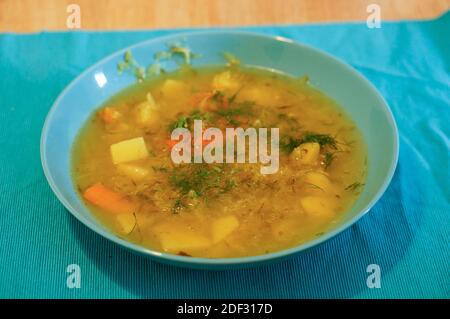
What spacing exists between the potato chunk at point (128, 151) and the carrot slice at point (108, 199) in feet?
0.66

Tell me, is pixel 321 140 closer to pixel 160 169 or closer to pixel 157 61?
pixel 160 169

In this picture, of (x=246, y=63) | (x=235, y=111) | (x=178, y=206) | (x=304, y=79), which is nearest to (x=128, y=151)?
(x=178, y=206)

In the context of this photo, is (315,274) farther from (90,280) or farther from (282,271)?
(90,280)

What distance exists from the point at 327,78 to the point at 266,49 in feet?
1.29

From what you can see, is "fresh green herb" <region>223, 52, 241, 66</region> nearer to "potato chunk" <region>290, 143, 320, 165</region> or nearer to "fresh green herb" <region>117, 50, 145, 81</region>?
"fresh green herb" <region>117, 50, 145, 81</region>

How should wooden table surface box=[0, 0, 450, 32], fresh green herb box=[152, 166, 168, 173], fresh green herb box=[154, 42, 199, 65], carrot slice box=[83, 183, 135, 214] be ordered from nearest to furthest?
1. carrot slice box=[83, 183, 135, 214]
2. fresh green herb box=[152, 166, 168, 173]
3. fresh green herb box=[154, 42, 199, 65]
4. wooden table surface box=[0, 0, 450, 32]

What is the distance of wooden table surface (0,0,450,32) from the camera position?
138 inches

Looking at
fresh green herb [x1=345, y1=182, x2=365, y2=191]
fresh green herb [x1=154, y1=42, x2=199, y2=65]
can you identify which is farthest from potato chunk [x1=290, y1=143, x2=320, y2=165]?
fresh green herb [x1=154, y1=42, x2=199, y2=65]

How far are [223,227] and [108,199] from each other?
51cm

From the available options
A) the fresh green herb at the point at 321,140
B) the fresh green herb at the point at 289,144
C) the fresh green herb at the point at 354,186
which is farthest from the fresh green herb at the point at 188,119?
the fresh green herb at the point at 354,186

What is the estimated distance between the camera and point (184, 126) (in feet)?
8.34

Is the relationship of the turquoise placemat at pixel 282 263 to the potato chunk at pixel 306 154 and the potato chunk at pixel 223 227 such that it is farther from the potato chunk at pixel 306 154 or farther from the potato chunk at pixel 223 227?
the potato chunk at pixel 306 154

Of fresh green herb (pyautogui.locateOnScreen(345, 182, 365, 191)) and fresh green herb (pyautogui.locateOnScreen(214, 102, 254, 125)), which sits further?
fresh green herb (pyautogui.locateOnScreen(214, 102, 254, 125))

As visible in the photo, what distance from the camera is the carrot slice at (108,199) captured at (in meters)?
2.17
